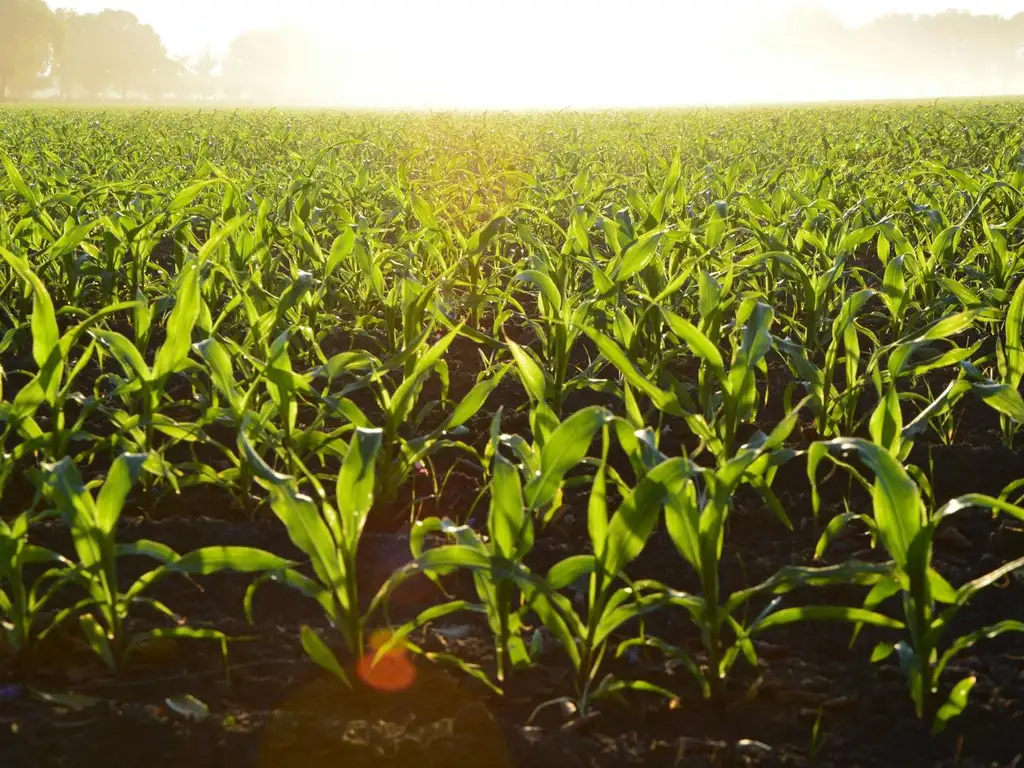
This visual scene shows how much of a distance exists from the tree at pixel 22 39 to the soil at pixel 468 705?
246ft

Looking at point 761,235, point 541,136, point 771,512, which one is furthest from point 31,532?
point 541,136

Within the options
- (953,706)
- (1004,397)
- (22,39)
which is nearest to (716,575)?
(953,706)

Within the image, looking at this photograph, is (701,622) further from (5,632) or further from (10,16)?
(10,16)

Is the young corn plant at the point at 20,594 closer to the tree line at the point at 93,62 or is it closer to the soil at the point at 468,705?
the soil at the point at 468,705

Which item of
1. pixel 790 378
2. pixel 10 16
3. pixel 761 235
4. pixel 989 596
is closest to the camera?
pixel 989 596

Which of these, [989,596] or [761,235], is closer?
[989,596]

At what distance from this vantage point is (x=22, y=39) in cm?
6662

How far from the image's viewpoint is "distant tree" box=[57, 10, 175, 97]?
86688 millimetres

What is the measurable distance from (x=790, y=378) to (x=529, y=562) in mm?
1564

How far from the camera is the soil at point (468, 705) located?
1.48 m

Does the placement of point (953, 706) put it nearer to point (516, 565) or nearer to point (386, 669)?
point (516, 565)

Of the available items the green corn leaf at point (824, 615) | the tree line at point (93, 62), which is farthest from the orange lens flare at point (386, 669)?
the tree line at point (93, 62)

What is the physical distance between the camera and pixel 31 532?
6.97ft

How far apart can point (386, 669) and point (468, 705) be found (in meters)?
0.17
